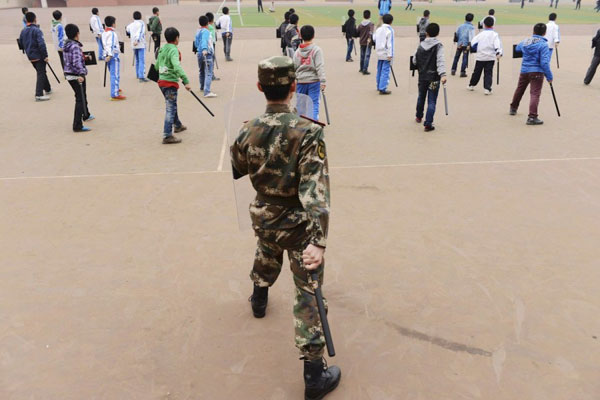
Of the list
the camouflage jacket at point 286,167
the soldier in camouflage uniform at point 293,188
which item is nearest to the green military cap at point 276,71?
the soldier in camouflage uniform at point 293,188

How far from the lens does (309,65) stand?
27.0 ft

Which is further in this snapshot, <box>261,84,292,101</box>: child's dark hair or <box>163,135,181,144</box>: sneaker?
<box>163,135,181,144</box>: sneaker

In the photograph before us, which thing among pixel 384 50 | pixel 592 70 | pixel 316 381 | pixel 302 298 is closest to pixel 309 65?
pixel 384 50

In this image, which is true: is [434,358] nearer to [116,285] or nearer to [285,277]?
[285,277]

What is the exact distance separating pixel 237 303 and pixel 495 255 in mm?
2553

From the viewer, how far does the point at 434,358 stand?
3.35 metres

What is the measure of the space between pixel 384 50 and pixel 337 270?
334 inches

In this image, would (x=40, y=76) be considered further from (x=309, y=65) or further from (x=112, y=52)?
(x=309, y=65)

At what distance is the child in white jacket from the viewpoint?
1155 centimetres

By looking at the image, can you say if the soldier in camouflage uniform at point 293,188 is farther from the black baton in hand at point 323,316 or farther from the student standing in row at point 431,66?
the student standing in row at point 431,66

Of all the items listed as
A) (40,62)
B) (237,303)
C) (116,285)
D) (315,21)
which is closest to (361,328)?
(237,303)

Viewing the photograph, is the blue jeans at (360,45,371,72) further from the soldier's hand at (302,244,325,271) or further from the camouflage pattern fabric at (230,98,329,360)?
the soldier's hand at (302,244,325,271)

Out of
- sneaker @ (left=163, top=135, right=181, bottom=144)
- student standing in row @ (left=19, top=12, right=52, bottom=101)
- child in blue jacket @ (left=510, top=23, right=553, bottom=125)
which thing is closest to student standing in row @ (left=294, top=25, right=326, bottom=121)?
sneaker @ (left=163, top=135, right=181, bottom=144)

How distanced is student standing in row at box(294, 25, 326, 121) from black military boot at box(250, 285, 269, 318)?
16.6ft
